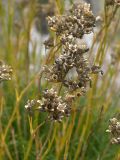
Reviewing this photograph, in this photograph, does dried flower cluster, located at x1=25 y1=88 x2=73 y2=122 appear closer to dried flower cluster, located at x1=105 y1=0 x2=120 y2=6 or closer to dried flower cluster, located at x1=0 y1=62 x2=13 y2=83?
dried flower cluster, located at x1=0 y1=62 x2=13 y2=83

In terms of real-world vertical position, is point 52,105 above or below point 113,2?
below

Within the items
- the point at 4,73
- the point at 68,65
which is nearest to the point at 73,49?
the point at 68,65

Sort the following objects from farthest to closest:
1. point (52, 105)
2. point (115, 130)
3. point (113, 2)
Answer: point (113, 2) → point (115, 130) → point (52, 105)

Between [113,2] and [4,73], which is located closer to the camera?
[4,73]

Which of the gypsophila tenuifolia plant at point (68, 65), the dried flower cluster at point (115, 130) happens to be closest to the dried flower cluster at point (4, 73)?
the gypsophila tenuifolia plant at point (68, 65)

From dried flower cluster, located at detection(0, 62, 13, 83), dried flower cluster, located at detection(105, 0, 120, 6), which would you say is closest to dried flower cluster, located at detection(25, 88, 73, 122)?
dried flower cluster, located at detection(0, 62, 13, 83)

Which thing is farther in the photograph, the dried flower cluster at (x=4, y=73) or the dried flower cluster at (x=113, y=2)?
the dried flower cluster at (x=113, y=2)

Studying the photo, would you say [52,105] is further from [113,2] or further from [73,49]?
[113,2]

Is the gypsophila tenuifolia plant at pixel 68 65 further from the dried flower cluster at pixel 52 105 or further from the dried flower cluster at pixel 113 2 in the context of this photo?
the dried flower cluster at pixel 113 2

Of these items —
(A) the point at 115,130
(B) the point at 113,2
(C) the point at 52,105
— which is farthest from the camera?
(B) the point at 113,2
